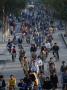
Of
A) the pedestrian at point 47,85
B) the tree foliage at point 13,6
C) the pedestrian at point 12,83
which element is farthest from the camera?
the tree foliage at point 13,6

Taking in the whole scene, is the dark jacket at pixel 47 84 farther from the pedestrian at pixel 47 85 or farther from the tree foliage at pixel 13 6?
the tree foliage at pixel 13 6

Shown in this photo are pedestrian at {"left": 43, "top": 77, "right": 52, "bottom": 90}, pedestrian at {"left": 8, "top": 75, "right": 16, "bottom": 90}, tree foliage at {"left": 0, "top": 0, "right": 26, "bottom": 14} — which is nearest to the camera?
pedestrian at {"left": 43, "top": 77, "right": 52, "bottom": 90}

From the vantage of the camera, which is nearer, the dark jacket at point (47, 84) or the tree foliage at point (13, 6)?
the dark jacket at point (47, 84)

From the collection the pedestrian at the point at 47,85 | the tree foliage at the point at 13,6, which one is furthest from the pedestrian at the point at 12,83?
the tree foliage at the point at 13,6

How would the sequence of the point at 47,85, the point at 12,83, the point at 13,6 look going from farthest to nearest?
the point at 13,6 < the point at 12,83 < the point at 47,85

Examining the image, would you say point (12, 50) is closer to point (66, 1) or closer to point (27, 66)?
point (27, 66)

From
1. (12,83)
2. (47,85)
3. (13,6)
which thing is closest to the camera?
(47,85)

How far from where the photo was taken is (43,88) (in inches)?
879

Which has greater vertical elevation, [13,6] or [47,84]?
[47,84]

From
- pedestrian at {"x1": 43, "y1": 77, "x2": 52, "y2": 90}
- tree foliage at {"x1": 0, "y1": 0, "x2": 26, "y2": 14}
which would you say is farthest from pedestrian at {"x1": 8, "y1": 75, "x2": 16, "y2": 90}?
tree foliage at {"x1": 0, "y1": 0, "x2": 26, "y2": 14}

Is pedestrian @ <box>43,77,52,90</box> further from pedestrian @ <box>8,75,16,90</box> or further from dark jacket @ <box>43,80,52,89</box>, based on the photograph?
pedestrian @ <box>8,75,16,90</box>

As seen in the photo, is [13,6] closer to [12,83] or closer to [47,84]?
[12,83]

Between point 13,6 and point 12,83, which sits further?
point 13,6

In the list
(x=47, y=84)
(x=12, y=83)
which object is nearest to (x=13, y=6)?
(x=12, y=83)
